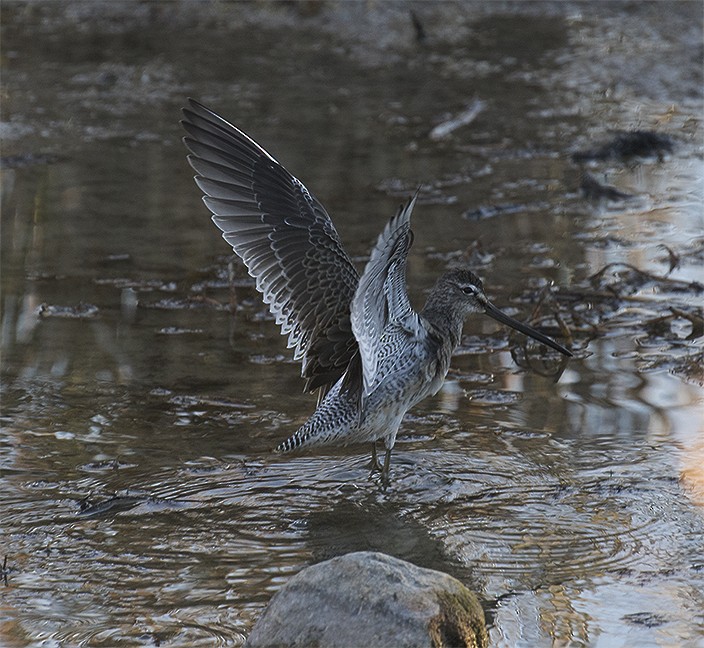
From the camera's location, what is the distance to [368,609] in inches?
127

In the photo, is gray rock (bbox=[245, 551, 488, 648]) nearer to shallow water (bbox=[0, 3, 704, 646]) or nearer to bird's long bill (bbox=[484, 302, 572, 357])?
shallow water (bbox=[0, 3, 704, 646])

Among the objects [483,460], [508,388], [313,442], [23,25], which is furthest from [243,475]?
[23,25]

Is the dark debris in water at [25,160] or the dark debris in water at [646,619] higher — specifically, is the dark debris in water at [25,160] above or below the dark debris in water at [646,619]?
above

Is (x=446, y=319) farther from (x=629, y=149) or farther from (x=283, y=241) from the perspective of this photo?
(x=629, y=149)

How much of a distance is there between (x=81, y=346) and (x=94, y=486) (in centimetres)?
154

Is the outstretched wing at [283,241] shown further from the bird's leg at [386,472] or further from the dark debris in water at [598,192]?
the dark debris in water at [598,192]

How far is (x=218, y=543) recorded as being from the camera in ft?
13.5

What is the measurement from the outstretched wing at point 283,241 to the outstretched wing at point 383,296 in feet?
1.19

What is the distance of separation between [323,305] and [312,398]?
28.5 inches

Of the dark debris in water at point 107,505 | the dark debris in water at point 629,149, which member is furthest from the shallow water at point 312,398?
the dark debris in water at point 629,149

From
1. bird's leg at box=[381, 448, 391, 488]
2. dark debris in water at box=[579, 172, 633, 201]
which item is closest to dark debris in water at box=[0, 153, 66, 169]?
dark debris in water at box=[579, 172, 633, 201]

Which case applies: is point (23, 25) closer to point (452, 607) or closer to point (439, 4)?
point (439, 4)

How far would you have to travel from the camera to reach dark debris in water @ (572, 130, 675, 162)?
894cm

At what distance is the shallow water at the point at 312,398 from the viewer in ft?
12.7
